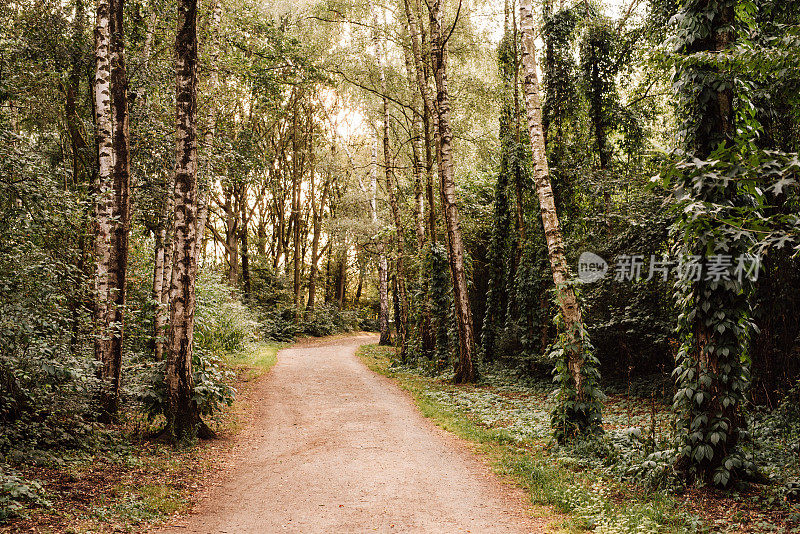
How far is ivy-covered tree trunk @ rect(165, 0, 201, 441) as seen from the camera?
26.6 ft

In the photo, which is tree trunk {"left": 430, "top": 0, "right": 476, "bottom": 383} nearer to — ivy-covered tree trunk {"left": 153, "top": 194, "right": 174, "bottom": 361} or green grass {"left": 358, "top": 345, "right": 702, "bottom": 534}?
green grass {"left": 358, "top": 345, "right": 702, "bottom": 534}

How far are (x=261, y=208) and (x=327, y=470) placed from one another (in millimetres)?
29485

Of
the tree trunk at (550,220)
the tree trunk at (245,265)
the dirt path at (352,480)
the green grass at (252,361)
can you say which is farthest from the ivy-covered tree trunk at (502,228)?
the tree trunk at (245,265)

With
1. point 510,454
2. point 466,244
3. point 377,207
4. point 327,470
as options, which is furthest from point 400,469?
point 377,207

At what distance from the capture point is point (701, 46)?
5.90 m

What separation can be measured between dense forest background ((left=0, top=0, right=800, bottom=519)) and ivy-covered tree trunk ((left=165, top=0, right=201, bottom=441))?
0.12 ft

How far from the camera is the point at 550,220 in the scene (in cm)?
834

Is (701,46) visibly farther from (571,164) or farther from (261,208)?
(261,208)

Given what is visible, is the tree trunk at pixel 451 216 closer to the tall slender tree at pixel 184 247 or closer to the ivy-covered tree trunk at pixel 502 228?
the ivy-covered tree trunk at pixel 502 228

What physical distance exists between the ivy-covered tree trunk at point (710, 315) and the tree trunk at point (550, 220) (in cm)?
176

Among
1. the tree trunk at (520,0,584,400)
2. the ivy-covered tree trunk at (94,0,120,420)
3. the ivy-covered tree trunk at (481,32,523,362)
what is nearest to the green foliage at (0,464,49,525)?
the ivy-covered tree trunk at (94,0,120,420)

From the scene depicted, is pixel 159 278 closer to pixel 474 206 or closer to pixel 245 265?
pixel 474 206

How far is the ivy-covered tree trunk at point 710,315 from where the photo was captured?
5504 mm

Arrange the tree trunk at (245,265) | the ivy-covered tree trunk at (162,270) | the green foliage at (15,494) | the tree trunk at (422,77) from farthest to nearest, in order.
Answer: the tree trunk at (245,265), the tree trunk at (422,77), the ivy-covered tree trunk at (162,270), the green foliage at (15,494)
